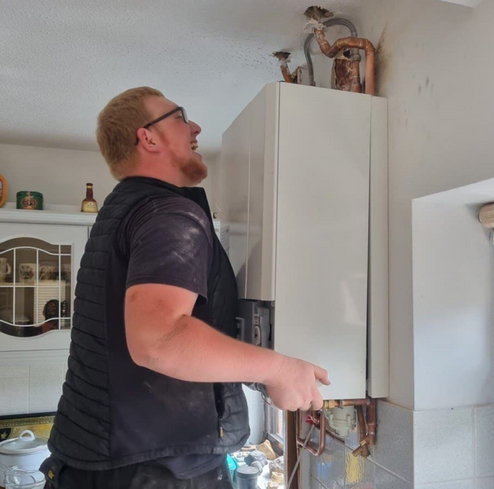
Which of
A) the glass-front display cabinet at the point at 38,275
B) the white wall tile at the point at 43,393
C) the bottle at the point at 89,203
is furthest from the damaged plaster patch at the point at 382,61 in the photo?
the white wall tile at the point at 43,393

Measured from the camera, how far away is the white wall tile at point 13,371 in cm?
244

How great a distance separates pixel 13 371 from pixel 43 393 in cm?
19

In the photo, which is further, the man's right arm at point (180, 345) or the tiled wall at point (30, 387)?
the tiled wall at point (30, 387)

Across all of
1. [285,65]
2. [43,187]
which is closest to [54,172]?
[43,187]

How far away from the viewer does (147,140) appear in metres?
1.01

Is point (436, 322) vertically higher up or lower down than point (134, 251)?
lower down

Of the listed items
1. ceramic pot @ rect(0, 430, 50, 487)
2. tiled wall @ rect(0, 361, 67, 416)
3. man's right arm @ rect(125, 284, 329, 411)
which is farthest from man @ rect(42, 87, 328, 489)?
tiled wall @ rect(0, 361, 67, 416)

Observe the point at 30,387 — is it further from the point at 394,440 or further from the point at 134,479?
the point at 394,440

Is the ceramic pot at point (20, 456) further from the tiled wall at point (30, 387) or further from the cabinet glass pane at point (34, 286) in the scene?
the cabinet glass pane at point (34, 286)

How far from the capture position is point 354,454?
44.4 inches

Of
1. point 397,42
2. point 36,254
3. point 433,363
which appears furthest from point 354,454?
point 36,254

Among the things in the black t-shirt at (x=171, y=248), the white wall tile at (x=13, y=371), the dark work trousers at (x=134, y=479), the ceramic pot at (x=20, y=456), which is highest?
the black t-shirt at (x=171, y=248)

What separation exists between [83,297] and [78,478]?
1.09 feet

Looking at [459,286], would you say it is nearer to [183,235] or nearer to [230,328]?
[230,328]
